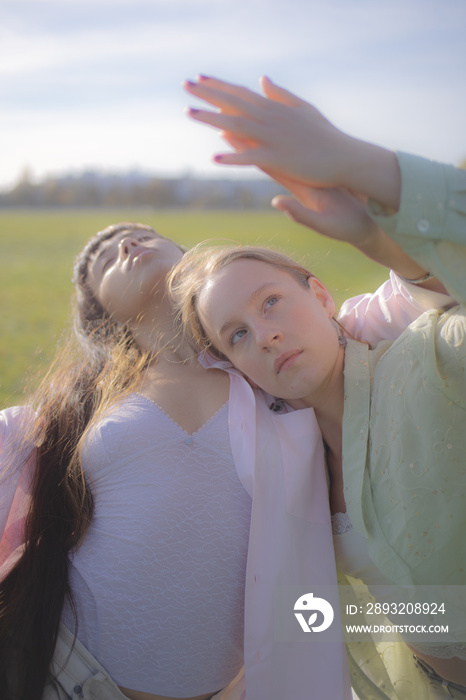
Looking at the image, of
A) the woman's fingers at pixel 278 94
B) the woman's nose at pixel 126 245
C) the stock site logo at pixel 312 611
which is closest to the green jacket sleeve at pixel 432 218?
the woman's fingers at pixel 278 94

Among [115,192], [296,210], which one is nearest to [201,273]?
[296,210]

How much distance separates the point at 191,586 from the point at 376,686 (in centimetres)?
89

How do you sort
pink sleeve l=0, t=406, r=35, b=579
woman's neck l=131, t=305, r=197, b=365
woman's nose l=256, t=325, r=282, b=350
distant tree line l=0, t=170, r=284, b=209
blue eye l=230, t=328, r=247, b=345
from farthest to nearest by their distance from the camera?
distant tree line l=0, t=170, r=284, b=209 < woman's neck l=131, t=305, r=197, b=365 < pink sleeve l=0, t=406, r=35, b=579 < blue eye l=230, t=328, r=247, b=345 < woman's nose l=256, t=325, r=282, b=350

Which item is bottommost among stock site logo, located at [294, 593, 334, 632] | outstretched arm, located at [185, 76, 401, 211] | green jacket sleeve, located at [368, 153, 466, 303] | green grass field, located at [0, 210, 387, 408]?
green grass field, located at [0, 210, 387, 408]

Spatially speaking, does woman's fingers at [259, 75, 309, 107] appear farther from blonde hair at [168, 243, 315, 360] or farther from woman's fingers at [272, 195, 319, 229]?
blonde hair at [168, 243, 315, 360]

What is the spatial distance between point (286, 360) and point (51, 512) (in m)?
1.02

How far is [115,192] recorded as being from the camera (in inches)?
3086

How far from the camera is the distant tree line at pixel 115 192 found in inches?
2908

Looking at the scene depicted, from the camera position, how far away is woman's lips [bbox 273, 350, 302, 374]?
181 cm

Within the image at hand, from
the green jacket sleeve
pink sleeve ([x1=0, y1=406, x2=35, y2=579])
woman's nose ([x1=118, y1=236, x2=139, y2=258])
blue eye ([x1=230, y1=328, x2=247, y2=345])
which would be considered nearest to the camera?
the green jacket sleeve

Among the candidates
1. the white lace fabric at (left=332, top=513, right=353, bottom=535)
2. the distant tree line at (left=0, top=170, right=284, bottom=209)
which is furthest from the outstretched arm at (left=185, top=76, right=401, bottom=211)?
the distant tree line at (left=0, top=170, right=284, bottom=209)

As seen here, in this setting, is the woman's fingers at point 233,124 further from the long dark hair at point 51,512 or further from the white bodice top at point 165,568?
the long dark hair at point 51,512

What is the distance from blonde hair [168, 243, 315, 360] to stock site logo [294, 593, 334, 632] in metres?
0.91

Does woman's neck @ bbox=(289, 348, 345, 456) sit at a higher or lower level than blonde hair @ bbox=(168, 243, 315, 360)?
→ lower
